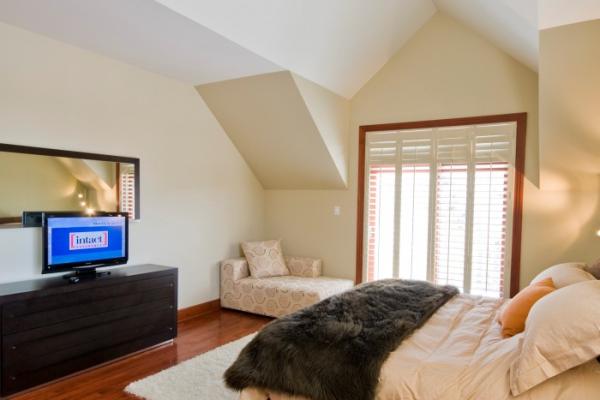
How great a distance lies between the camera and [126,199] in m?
3.78

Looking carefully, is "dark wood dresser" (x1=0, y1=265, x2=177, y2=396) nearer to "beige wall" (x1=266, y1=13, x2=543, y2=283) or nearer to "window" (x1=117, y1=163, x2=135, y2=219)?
"window" (x1=117, y1=163, x2=135, y2=219)

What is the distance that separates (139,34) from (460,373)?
3.06m

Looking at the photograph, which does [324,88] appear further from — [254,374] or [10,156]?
[254,374]

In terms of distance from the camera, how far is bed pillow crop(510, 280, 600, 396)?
5.18 feet

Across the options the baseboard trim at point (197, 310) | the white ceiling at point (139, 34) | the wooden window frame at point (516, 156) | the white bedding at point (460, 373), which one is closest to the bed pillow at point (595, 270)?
the white bedding at point (460, 373)

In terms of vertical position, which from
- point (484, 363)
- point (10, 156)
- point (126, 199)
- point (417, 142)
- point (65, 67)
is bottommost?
point (484, 363)

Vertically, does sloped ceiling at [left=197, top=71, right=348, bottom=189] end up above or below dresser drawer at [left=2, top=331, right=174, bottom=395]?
above

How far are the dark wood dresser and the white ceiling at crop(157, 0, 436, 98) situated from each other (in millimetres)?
2130

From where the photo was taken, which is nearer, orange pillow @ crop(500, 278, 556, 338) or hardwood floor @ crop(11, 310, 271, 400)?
orange pillow @ crop(500, 278, 556, 338)

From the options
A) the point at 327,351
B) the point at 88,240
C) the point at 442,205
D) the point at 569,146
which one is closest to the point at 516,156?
the point at 569,146

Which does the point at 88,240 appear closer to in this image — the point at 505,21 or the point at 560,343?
the point at 560,343

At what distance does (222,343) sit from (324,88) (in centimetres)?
280

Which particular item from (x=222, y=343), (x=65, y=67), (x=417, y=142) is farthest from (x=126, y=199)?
(x=417, y=142)

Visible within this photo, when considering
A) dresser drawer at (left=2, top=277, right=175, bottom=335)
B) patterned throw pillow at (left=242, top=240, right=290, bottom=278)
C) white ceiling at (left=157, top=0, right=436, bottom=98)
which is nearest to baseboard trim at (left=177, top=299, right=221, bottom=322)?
patterned throw pillow at (left=242, top=240, right=290, bottom=278)
